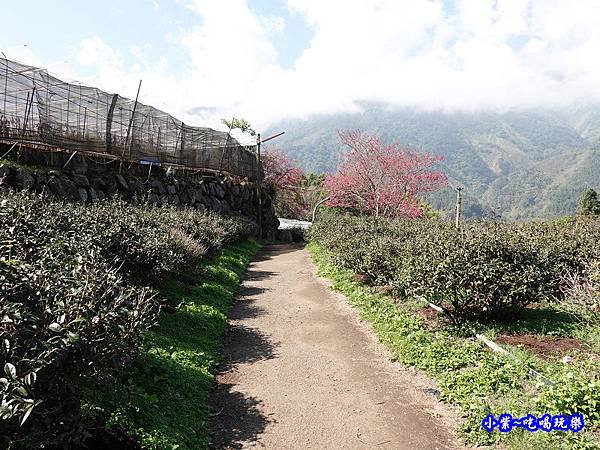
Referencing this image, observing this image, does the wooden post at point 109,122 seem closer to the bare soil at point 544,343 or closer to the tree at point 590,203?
the bare soil at point 544,343

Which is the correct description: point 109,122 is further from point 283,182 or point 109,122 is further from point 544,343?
point 283,182

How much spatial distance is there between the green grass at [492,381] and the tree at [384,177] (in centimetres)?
1735

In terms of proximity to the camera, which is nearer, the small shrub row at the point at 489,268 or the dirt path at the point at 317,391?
the dirt path at the point at 317,391

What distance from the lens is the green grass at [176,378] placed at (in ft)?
12.3

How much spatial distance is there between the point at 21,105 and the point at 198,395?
1007cm

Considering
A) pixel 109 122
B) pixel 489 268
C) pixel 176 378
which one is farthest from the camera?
pixel 109 122

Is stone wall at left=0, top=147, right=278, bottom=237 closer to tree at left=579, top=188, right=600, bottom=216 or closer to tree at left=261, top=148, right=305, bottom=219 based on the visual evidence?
tree at left=261, top=148, right=305, bottom=219

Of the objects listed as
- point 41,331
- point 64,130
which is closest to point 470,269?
point 41,331

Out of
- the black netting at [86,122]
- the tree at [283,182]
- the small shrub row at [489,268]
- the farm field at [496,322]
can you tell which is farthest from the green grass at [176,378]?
the tree at [283,182]

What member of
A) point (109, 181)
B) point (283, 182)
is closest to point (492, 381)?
point (109, 181)

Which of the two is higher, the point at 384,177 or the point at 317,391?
the point at 384,177

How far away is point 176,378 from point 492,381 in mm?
3813

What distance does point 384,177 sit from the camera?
25.2m

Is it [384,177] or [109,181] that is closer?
[109,181]
